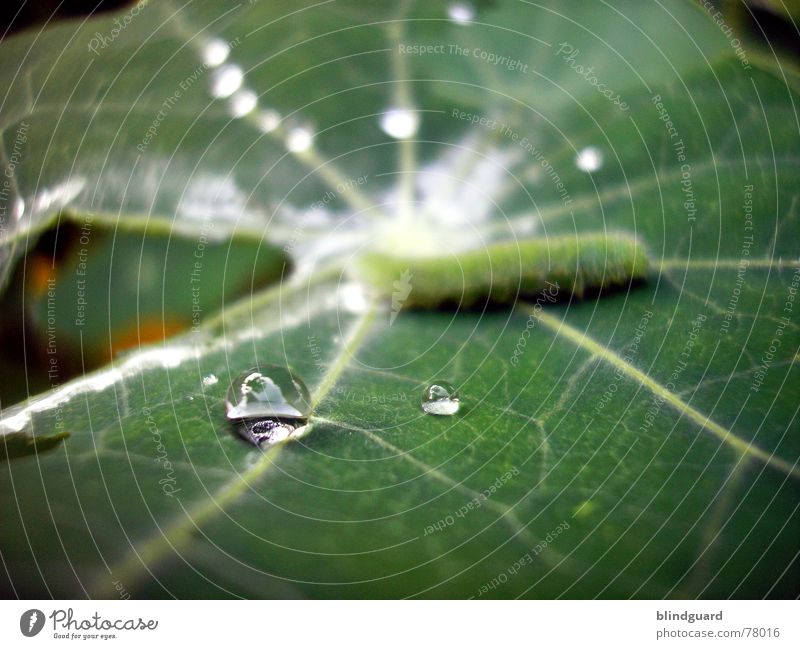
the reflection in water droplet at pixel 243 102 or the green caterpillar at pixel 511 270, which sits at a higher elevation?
the reflection in water droplet at pixel 243 102

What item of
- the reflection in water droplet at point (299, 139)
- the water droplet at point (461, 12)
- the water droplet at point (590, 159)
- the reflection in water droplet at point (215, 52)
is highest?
the water droplet at point (461, 12)
